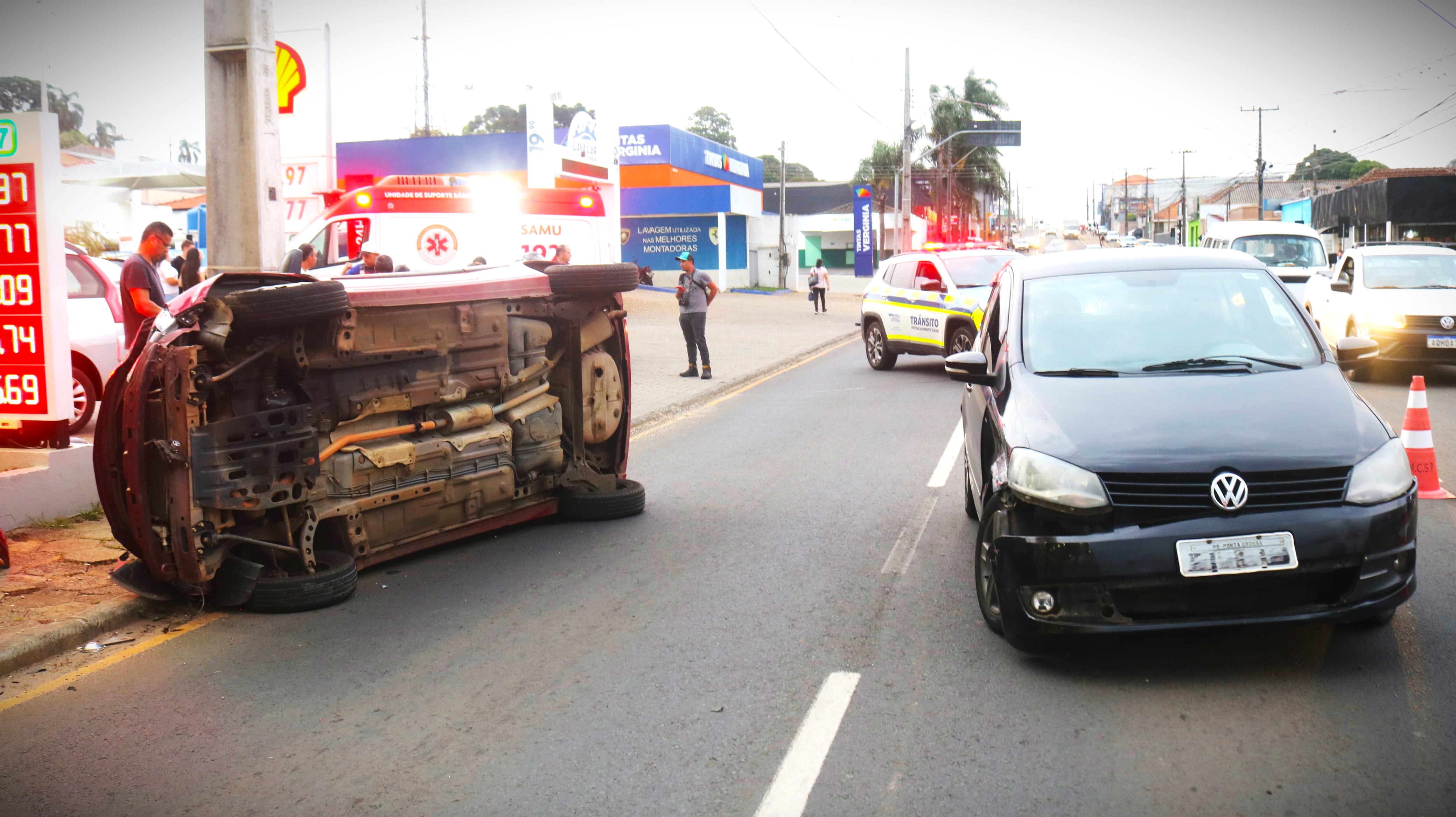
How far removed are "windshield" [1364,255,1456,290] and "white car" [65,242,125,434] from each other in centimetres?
1465

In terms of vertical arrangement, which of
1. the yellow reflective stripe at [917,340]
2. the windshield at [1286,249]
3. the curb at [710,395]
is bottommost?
the curb at [710,395]

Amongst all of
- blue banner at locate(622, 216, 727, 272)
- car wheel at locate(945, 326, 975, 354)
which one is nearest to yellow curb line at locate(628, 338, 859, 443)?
car wheel at locate(945, 326, 975, 354)

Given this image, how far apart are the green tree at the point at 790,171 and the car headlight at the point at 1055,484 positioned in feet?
345

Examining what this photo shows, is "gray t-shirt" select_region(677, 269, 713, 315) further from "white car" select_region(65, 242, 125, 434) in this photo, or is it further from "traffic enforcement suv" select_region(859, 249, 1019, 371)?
"white car" select_region(65, 242, 125, 434)

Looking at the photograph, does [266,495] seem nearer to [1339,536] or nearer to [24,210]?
[24,210]

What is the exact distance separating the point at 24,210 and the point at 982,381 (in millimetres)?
6258

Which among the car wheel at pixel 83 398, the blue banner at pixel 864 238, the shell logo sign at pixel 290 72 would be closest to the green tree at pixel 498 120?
the blue banner at pixel 864 238

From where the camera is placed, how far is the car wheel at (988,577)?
16.9 ft

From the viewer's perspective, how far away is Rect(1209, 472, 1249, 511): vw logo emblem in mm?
4598

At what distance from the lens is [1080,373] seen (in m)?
5.66

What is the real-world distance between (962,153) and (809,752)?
7659cm

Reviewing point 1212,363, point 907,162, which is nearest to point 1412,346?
point 1212,363

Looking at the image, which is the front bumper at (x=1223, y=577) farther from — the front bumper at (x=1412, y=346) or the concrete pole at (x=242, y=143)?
the front bumper at (x=1412, y=346)

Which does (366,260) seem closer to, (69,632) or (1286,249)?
(69,632)
